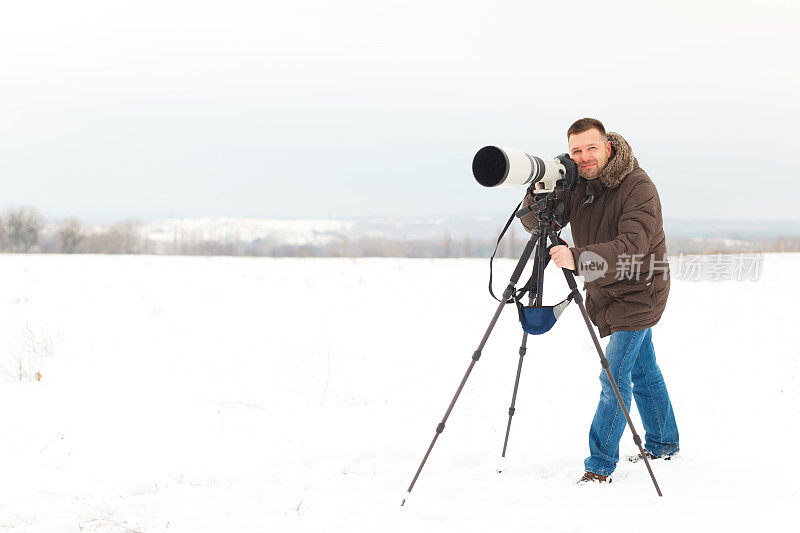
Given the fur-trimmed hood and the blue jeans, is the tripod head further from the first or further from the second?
the blue jeans

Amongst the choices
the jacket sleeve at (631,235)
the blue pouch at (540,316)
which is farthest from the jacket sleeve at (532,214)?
the blue pouch at (540,316)

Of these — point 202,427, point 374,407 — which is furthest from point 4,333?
point 374,407

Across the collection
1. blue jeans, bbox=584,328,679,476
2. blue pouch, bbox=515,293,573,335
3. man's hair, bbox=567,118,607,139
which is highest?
man's hair, bbox=567,118,607,139

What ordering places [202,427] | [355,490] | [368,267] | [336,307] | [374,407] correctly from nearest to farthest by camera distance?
[355,490] < [202,427] < [374,407] < [336,307] < [368,267]

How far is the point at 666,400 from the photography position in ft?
12.7

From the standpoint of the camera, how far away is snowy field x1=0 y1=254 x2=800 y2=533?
3102 mm

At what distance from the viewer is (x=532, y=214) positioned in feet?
11.6

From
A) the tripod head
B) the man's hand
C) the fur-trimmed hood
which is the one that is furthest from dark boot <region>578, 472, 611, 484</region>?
the fur-trimmed hood

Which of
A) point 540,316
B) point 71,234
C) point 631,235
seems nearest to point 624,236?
point 631,235

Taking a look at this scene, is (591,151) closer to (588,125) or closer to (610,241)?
(588,125)

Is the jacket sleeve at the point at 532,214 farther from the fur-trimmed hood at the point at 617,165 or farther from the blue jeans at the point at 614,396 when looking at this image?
the blue jeans at the point at 614,396

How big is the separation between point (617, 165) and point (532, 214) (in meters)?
0.58

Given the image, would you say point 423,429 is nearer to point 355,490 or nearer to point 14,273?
point 355,490

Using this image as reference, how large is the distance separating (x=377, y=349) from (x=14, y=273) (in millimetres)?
8548
